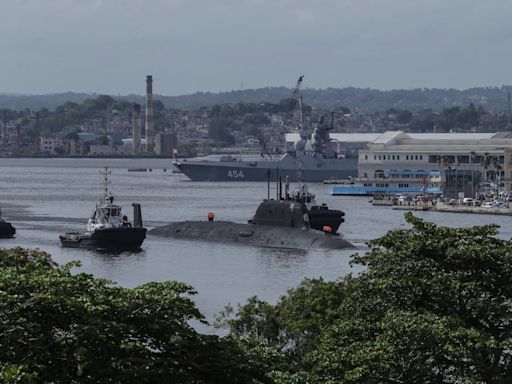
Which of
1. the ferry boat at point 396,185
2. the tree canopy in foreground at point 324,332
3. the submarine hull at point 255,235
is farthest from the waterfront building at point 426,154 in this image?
the tree canopy in foreground at point 324,332

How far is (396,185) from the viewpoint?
144m

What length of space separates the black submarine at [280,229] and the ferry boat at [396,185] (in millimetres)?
57928

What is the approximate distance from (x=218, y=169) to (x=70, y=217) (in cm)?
7936

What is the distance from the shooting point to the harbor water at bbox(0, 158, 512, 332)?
53.1 meters

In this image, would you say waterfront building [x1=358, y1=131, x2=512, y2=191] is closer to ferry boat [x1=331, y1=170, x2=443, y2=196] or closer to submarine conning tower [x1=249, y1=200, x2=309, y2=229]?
ferry boat [x1=331, y1=170, x2=443, y2=196]

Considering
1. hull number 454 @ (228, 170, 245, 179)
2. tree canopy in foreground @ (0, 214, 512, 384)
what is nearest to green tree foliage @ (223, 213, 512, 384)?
tree canopy in foreground @ (0, 214, 512, 384)

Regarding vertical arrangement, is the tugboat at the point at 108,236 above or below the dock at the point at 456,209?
above

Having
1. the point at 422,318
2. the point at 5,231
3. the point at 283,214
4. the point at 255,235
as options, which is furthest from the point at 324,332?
the point at 5,231

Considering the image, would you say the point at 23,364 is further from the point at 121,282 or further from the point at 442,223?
the point at 442,223

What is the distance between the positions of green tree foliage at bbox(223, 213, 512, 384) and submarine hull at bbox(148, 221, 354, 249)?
1705 inches

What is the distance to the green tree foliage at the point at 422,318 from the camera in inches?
768

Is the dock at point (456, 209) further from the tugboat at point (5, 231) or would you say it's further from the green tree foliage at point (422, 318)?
the green tree foliage at point (422, 318)

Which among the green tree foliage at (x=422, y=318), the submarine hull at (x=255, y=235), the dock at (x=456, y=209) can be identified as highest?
the green tree foliage at (x=422, y=318)

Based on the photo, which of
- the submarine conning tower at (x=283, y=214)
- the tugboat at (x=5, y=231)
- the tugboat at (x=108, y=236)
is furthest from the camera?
the tugboat at (x=5, y=231)
